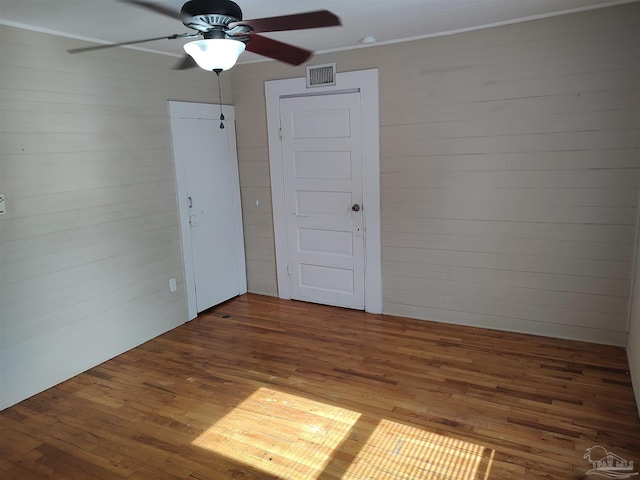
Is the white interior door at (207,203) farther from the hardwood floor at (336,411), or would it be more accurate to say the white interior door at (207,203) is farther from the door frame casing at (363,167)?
the hardwood floor at (336,411)

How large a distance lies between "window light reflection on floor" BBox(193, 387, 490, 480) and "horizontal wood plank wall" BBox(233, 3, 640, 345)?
1703 millimetres

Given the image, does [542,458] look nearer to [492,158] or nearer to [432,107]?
[492,158]

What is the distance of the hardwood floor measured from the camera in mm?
2467

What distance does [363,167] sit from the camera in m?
4.31

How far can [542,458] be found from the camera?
2.43 metres

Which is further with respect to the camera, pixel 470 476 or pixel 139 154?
pixel 139 154

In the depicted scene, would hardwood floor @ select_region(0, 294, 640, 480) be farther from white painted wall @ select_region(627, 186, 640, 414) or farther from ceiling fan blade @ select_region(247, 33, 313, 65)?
ceiling fan blade @ select_region(247, 33, 313, 65)

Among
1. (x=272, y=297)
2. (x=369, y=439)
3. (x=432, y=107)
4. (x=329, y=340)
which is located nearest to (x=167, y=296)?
(x=272, y=297)

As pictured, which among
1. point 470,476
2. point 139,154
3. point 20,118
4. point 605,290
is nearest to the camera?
point 470,476

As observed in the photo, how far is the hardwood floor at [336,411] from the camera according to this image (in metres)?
2.47

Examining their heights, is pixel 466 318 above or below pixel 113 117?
below

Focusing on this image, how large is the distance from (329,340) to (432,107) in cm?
211

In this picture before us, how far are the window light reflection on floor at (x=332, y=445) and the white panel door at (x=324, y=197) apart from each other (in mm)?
1830

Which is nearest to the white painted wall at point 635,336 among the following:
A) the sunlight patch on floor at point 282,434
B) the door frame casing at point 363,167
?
the sunlight patch on floor at point 282,434
